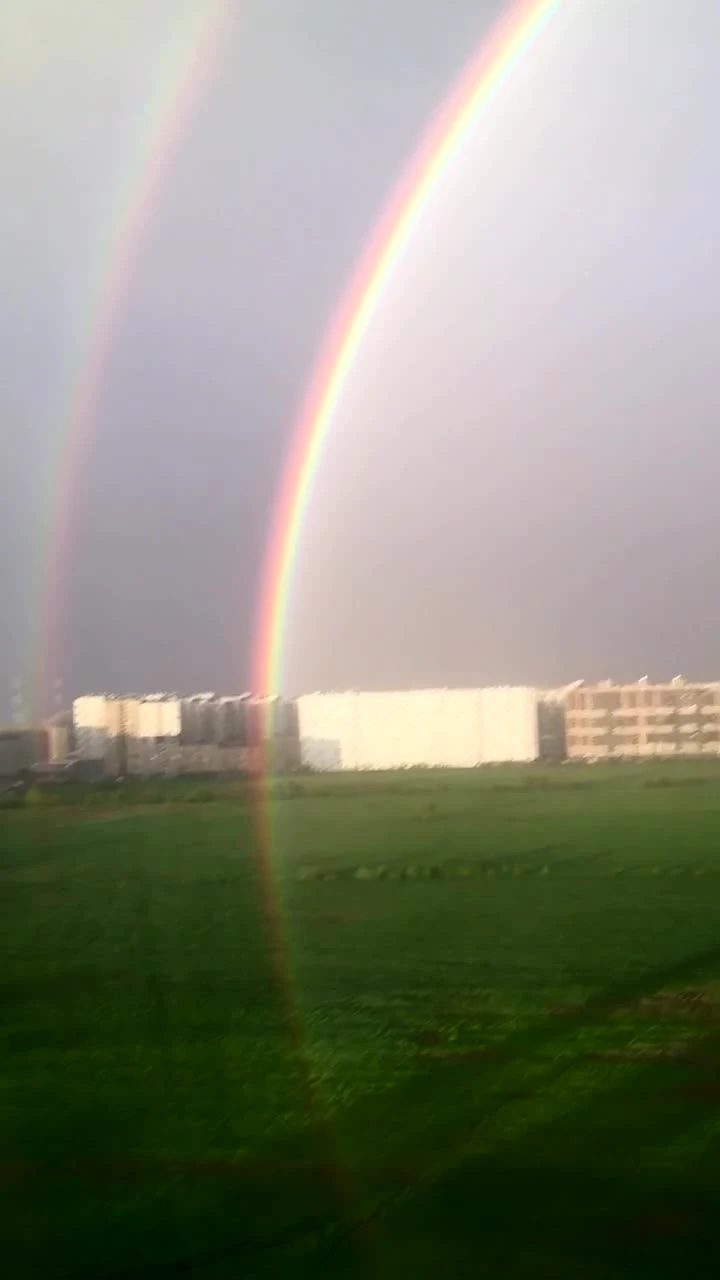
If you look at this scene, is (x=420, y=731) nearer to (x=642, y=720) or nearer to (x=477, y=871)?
(x=642, y=720)

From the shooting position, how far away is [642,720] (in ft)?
77.5

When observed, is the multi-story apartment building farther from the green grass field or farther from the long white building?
the green grass field

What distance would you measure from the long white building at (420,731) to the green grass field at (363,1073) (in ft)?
41.3

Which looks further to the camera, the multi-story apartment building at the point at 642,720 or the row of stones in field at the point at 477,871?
the multi-story apartment building at the point at 642,720

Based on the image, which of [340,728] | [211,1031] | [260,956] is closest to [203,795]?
[340,728]

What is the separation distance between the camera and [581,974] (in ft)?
21.5

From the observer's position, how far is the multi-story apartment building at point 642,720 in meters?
22.9

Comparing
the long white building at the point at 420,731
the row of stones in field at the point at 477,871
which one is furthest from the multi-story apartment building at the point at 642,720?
the row of stones in field at the point at 477,871

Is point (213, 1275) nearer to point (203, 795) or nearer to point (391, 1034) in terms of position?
point (391, 1034)

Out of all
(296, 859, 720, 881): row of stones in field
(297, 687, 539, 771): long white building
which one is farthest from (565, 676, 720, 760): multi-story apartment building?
(296, 859, 720, 881): row of stones in field

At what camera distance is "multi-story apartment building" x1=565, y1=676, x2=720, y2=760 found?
22.9 metres

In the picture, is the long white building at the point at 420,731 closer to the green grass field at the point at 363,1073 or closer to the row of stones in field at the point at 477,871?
the row of stones in field at the point at 477,871

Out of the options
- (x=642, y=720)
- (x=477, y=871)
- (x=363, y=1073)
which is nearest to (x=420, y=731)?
(x=642, y=720)

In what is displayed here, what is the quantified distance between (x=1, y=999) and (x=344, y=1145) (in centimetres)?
284
